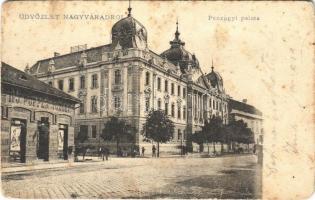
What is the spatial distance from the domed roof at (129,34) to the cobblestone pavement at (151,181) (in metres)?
1.80

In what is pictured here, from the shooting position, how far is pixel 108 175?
6969mm

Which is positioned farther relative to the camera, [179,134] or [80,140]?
[80,140]

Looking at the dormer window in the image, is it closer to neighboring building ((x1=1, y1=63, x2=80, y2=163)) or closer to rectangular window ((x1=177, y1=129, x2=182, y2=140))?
neighboring building ((x1=1, y1=63, x2=80, y2=163))

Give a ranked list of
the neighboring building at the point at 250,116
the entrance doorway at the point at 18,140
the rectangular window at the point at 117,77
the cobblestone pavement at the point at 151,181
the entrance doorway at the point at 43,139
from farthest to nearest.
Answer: the entrance doorway at the point at 43,139
the rectangular window at the point at 117,77
the entrance doorway at the point at 18,140
the neighboring building at the point at 250,116
the cobblestone pavement at the point at 151,181

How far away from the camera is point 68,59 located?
7.38 meters

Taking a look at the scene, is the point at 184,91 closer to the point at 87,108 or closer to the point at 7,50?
the point at 87,108

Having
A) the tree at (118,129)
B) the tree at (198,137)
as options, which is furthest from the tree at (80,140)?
the tree at (198,137)

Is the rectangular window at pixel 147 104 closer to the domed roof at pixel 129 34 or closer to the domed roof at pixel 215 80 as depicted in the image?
the domed roof at pixel 129 34

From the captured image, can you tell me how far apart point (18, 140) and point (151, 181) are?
2.40 meters

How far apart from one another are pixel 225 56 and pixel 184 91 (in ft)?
4.02

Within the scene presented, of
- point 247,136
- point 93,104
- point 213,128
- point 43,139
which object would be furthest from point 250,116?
point 43,139

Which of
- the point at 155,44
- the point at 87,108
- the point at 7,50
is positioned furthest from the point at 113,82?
the point at 7,50

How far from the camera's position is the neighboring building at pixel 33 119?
272 inches

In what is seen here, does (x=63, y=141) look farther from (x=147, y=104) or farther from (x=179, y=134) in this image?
(x=179, y=134)
